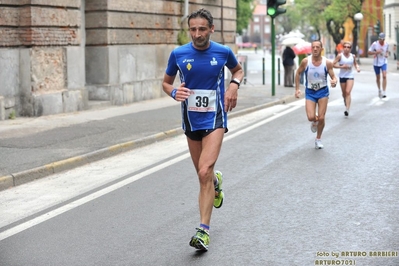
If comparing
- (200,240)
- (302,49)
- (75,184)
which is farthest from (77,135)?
(302,49)

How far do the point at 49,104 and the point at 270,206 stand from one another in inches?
438

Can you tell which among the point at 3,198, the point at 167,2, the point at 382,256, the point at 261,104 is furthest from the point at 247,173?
the point at 167,2

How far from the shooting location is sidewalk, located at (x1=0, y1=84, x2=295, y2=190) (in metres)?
11.4

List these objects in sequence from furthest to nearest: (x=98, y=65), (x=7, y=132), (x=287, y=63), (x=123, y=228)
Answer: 1. (x=287, y=63)
2. (x=98, y=65)
3. (x=7, y=132)
4. (x=123, y=228)

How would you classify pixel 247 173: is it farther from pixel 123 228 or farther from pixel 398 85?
pixel 398 85

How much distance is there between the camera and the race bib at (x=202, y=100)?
715cm

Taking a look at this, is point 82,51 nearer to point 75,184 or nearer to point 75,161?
point 75,161

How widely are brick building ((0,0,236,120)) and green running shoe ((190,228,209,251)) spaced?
11.6m

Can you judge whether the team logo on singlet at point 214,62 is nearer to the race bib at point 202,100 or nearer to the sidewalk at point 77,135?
the race bib at point 202,100

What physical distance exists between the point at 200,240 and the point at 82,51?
47.0 feet

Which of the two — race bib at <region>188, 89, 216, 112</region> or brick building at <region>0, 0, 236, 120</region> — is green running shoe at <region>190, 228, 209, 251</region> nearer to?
race bib at <region>188, 89, 216, 112</region>

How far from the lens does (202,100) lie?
7.15 m

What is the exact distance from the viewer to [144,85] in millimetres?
24094

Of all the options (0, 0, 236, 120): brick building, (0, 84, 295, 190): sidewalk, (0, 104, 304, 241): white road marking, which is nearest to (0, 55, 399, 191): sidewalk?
(0, 84, 295, 190): sidewalk
